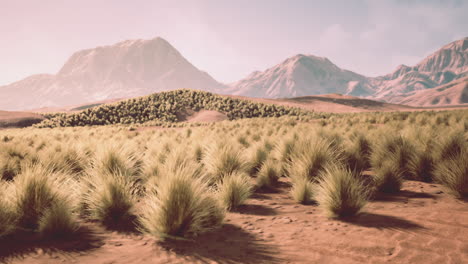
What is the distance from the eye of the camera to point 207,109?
37.8 m

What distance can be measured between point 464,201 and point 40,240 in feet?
17.7

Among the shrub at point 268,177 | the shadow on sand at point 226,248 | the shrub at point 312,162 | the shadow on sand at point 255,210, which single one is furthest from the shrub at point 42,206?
the shrub at point 312,162

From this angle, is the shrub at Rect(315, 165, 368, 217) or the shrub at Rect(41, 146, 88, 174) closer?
the shrub at Rect(315, 165, 368, 217)

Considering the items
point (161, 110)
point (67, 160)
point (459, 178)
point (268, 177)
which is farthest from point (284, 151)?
point (161, 110)

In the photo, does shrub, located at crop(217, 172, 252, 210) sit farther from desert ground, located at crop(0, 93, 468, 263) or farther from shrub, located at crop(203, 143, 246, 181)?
shrub, located at crop(203, 143, 246, 181)

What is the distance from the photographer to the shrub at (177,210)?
2.93 meters

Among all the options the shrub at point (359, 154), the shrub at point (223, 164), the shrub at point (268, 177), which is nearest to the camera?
the shrub at point (268, 177)

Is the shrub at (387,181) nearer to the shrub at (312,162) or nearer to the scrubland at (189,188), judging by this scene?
the scrubland at (189,188)

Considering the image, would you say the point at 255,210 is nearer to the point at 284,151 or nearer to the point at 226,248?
the point at 226,248

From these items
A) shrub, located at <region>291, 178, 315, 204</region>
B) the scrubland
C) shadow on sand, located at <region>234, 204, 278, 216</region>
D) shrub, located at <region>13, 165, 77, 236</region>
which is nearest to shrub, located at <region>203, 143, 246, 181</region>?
the scrubland

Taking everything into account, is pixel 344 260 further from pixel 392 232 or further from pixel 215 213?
pixel 215 213

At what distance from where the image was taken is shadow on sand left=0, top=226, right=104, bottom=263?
8.74ft

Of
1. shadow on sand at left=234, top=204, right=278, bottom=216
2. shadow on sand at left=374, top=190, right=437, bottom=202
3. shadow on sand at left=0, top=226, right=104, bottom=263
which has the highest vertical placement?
shadow on sand at left=374, top=190, right=437, bottom=202

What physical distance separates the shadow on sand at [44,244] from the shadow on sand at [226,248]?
30.9 inches
